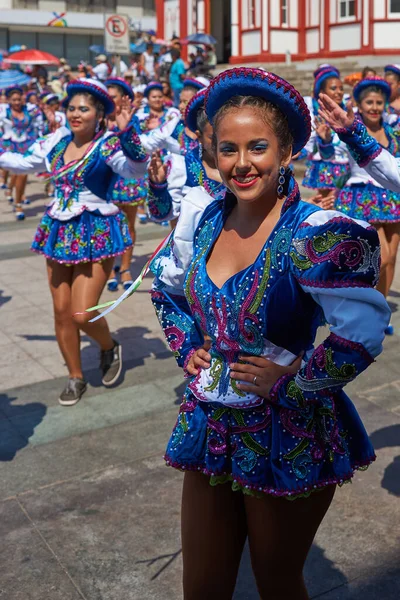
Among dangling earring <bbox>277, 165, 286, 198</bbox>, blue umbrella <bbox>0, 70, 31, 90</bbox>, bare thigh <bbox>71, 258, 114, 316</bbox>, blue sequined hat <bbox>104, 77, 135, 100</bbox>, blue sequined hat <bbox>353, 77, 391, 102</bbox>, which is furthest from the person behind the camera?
blue umbrella <bbox>0, 70, 31, 90</bbox>

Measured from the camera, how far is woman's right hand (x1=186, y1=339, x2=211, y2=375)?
2592 millimetres

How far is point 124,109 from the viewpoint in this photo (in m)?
5.36

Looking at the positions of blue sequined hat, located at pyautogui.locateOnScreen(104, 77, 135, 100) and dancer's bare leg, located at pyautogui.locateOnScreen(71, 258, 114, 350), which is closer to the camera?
dancer's bare leg, located at pyautogui.locateOnScreen(71, 258, 114, 350)

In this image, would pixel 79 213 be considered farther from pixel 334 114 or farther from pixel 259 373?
pixel 259 373

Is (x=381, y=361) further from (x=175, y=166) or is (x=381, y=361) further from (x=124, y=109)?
(x=124, y=109)

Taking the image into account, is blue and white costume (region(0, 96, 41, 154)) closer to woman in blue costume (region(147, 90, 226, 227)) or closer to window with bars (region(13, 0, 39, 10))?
woman in blue costume (region(147, 90, 226, 227))

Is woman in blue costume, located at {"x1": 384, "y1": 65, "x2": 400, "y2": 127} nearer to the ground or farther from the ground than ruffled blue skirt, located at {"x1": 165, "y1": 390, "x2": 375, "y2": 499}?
farther from the ground

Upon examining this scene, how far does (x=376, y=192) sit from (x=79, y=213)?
2674 millimetres

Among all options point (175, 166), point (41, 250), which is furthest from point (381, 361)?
point (41, 250)

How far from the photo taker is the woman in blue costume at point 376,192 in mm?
6574

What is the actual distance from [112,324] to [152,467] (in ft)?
10.1

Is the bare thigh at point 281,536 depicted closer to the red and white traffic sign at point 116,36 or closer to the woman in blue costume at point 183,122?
the woman in blue costume at point 183,122

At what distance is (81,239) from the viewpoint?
5512mm

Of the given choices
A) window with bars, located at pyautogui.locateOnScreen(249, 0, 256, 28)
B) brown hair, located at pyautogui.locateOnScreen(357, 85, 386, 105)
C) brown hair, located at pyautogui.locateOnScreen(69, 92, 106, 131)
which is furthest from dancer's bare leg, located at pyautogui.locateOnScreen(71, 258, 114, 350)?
window with bars, located at pyautogui.locateOnScreen(249, 0, 256, 28)
